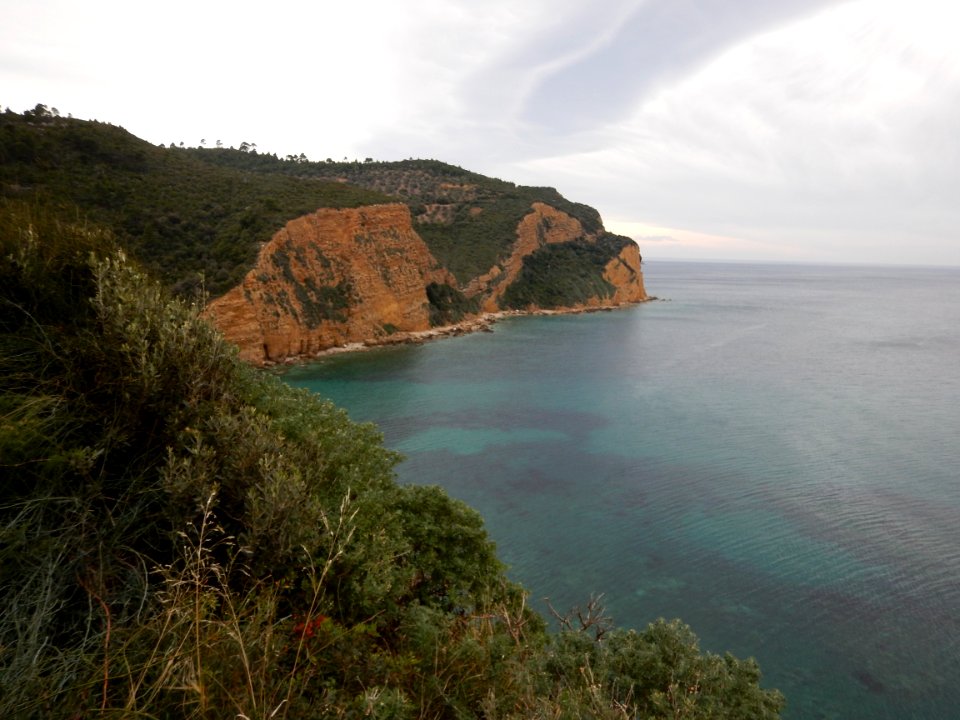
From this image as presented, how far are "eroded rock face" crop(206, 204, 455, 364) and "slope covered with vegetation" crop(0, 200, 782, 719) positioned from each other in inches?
1039

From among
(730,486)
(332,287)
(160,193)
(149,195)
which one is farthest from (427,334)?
(730,486)

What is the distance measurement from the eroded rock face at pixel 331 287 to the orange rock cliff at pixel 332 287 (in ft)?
0.22

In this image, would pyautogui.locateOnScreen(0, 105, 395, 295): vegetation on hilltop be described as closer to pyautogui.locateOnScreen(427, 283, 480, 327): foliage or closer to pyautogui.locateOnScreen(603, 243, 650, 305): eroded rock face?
pyautogui.locateOnScreen(427, 283, 480, 327): foliage

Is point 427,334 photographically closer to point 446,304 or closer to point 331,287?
point 446,304

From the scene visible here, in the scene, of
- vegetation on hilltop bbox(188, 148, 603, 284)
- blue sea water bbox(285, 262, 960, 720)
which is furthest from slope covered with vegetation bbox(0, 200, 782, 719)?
vegetation on hilltop bbox(188, 148, 603, 284)

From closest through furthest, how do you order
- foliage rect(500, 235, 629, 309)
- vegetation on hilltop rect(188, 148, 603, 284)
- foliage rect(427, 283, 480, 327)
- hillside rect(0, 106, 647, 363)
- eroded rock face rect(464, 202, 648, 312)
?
hillside rect(0, 106, 647, 363) → foliage rect(427, 283, 480, 327) → eroded rock face rect(464, 202, 648, 312) → vegetation on hilltop rect(188, 148, 603, 284) → foliage rect(500, 235, 629, 309)

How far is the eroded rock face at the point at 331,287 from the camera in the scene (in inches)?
1296

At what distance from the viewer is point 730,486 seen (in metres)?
18.7

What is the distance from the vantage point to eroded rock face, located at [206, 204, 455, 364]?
32906mm

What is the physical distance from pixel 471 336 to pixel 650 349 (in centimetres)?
1618

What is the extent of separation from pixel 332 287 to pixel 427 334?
10034 millimetres

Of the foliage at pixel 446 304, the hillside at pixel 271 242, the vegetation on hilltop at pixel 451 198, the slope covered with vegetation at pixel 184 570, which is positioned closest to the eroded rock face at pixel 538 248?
the hillside at pixel 271 242

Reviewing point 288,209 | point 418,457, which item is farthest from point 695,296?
point 418,457

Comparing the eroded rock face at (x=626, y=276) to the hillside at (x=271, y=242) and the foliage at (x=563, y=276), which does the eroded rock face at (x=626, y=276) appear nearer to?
the foliage at (x=563, y=276)
